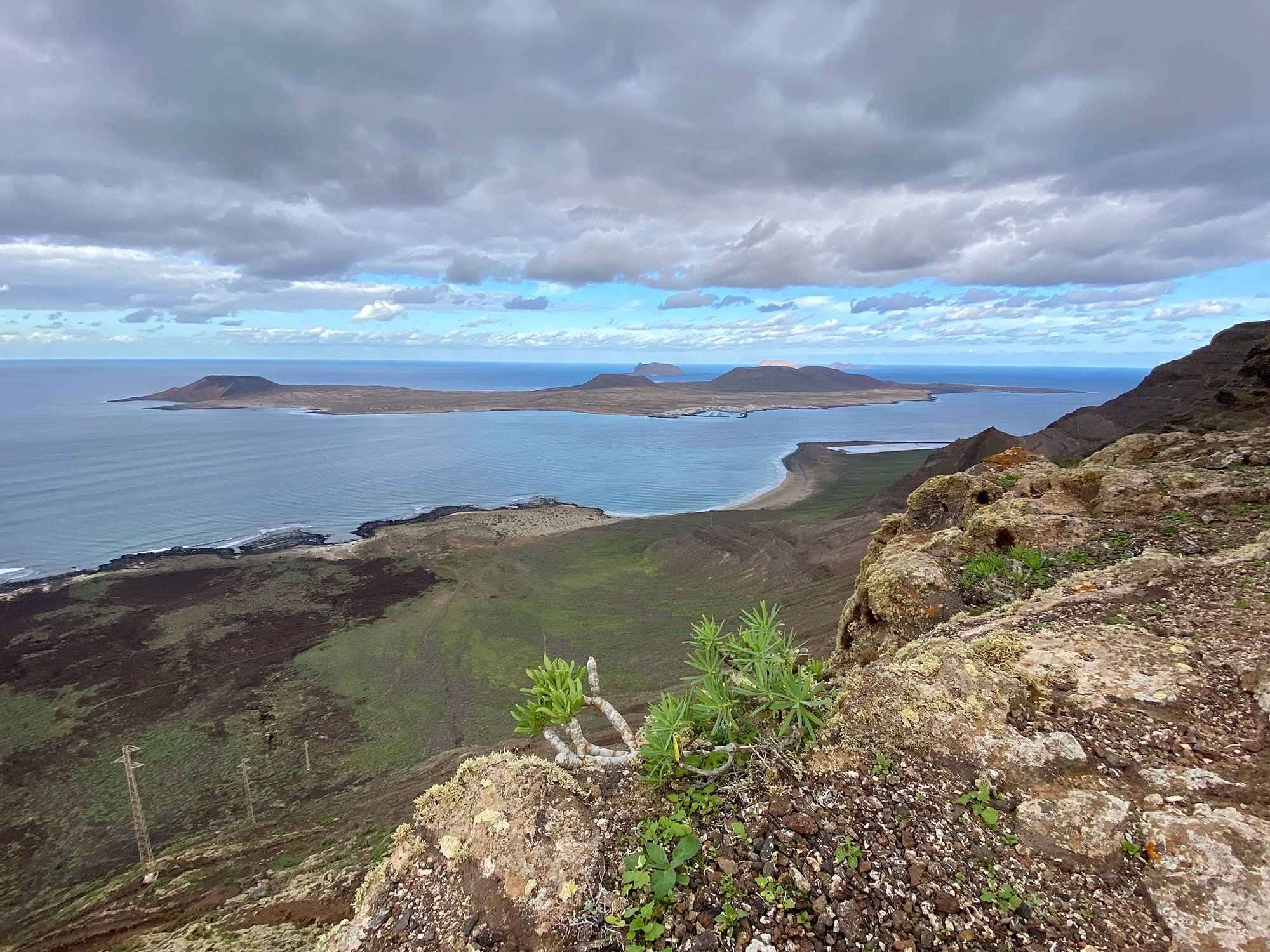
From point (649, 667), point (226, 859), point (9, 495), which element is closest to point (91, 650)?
point (226, 859)

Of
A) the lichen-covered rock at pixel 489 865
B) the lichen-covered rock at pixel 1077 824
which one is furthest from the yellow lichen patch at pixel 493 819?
the lichen-covered rock at pixel 1077 824

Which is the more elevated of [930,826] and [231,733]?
[930,826]

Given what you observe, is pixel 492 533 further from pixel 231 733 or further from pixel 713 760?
pixel 713 760

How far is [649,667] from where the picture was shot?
22.5 metres

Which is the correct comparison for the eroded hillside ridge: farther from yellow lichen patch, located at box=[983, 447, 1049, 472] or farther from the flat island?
the flat island

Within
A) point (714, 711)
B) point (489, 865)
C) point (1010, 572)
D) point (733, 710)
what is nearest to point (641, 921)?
point (489, 865)

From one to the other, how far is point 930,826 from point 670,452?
302 feet

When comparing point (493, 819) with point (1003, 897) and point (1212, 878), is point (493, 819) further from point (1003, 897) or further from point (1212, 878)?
point (1212, 878)

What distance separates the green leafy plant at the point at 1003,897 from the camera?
10.1 ft

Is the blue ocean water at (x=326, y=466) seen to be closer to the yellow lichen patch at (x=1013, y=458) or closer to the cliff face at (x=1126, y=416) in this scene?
the cliff face at (x=1126, y=416)

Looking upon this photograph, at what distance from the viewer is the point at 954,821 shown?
3621mm

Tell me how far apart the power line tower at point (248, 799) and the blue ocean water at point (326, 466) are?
32.3 m

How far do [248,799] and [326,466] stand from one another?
6933 cm

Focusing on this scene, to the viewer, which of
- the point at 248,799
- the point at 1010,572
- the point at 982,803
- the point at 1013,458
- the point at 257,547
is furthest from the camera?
the point at 257,547
